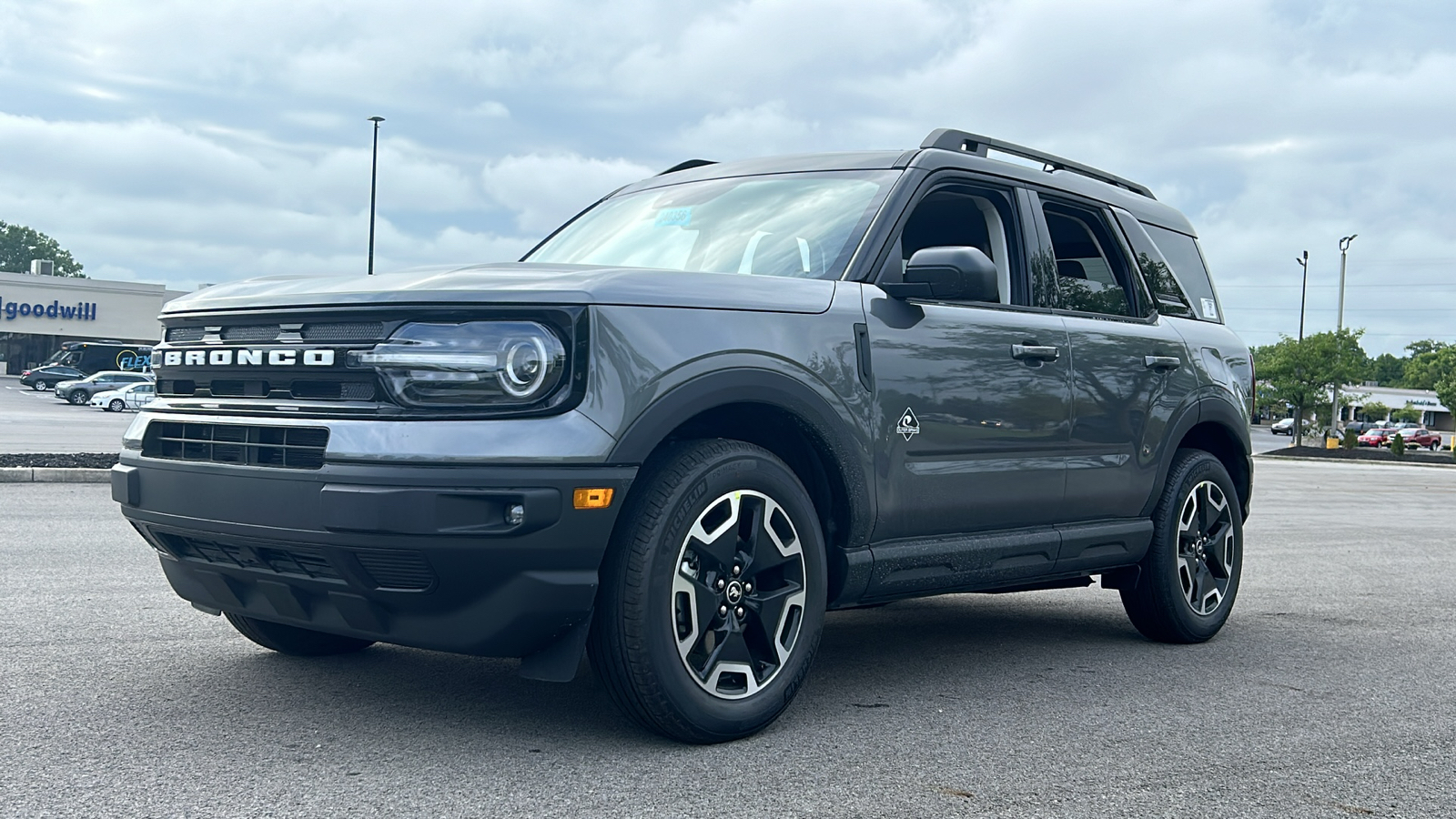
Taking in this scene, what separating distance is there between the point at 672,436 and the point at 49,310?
236 ft

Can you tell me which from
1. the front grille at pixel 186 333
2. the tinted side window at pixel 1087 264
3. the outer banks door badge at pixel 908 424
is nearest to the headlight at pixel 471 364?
the front grille at pixel 186 333

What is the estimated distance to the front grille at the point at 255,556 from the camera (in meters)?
3.60

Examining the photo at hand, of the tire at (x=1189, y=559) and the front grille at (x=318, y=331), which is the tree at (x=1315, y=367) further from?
the front grille at (x=318, y=331)

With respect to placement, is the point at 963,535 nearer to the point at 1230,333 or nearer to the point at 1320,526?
the point at 1230,333

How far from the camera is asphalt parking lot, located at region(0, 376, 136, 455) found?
20141mm

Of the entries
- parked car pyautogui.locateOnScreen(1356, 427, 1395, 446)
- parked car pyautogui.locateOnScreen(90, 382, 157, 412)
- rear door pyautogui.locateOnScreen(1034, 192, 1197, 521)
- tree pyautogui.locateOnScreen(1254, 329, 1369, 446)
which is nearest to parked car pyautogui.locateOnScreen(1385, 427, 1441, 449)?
parked car pyautogui.locateOnScreen(1356, 427, 1395, 446)

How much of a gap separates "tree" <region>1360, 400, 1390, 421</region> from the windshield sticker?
4602 inches

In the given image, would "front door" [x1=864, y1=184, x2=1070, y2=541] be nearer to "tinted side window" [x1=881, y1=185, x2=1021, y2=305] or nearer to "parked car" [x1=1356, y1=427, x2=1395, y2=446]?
"tinted side window" [x1=881, y1=185, x2=1021, y2=305]

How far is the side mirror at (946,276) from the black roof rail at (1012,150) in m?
0.95

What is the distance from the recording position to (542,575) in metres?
3.52

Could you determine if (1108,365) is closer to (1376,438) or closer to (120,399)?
(120,399)

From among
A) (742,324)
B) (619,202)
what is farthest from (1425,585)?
(742,324)

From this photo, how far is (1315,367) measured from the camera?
59219 mm

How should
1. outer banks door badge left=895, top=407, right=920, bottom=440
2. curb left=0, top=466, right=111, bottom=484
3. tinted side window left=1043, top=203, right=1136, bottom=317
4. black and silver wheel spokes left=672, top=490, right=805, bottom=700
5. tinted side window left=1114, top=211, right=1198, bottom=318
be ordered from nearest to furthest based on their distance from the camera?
black and silver wheel spokes left=672, top=490, right=805, bottom=700 < outer banks door badge left=895, top=407, right=920, bottom=440 < tinted side window left=1043, top=203, right=1136, bottom=317 < tinted side window left=1114, top=211, right=1198, bottom=318 < curb left=0, top=466, right=111, bottom=484
